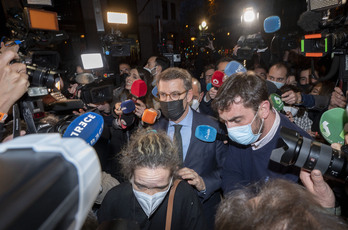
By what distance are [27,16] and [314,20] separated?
3000 mm

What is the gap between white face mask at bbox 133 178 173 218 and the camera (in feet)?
5.57

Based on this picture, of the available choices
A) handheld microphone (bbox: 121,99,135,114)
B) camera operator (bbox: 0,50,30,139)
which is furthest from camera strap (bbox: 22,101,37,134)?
handheld microphone (bbox: 121,99,135,114)

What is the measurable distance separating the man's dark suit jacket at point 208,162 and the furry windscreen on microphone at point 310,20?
1.71m

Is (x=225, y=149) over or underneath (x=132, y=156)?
underneath

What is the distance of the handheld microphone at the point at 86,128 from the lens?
1151mm

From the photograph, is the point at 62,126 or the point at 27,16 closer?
the point at 62,126

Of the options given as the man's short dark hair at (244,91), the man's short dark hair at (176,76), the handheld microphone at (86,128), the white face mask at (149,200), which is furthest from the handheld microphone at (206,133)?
the handheld microphone at (86,128)

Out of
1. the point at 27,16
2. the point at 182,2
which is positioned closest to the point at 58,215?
the point at 27,16

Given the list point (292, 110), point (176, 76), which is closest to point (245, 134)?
point (176, 76)

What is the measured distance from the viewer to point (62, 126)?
1.43 metres

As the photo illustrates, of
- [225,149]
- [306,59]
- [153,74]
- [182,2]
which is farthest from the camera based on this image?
[182,2]

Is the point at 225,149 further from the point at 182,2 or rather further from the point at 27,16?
the point at 182,2

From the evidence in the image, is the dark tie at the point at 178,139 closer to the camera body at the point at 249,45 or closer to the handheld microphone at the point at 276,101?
the handheld microphone at the point at 276,101

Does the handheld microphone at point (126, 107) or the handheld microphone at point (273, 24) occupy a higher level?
the handheld microphone at point (273, 24)
